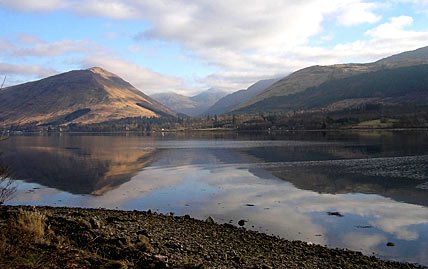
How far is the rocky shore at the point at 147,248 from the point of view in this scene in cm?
1353

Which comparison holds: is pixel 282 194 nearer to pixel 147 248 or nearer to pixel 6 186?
pixel 6 186

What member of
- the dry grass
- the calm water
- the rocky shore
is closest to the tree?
the rocky shore

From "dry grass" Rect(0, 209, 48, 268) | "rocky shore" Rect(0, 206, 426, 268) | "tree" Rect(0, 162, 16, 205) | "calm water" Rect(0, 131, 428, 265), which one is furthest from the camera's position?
"calm water" Rect(0, 131, 428, 265)

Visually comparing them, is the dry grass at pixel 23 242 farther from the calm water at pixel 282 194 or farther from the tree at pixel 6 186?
the calm water at pixel 282 194

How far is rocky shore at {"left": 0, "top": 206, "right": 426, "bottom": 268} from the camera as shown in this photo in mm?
13527

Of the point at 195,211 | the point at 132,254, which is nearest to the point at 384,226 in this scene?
the point at 195,211

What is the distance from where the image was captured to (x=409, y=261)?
19219mm

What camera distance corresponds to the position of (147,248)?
671 inches

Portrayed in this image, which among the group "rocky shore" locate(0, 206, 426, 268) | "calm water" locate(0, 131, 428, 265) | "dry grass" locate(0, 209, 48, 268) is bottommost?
"calm water" locate(0, 131, 428, 265)

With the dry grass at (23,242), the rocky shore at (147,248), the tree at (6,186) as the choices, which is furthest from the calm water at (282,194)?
the dry grass at (23,242)

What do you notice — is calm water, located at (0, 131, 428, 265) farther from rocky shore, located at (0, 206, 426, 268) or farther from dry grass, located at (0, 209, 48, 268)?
dry grass, located at (0, 209, 48, 268)

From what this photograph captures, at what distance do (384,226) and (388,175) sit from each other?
2591cm

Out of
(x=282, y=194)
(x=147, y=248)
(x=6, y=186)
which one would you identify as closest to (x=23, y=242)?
(x=147, y=248)

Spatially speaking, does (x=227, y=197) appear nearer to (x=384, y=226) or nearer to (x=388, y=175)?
(x=384, y=226)
